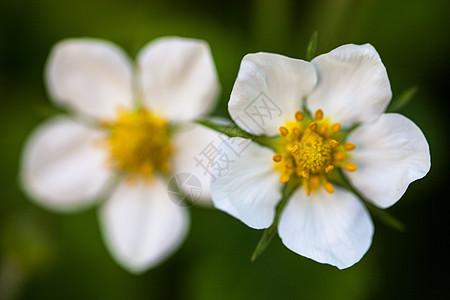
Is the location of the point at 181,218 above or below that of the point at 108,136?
below

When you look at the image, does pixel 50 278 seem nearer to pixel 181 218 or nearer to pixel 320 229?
pixel 181 218

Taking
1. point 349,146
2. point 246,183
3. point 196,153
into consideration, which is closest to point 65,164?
point 196,153

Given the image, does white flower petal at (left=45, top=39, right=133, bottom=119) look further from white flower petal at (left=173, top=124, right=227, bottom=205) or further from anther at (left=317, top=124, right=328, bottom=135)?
anther at (left=317, top=124, right=328, bottom=135)

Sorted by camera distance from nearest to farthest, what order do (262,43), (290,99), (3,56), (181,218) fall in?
(290,99)
(181,218)
(262,43)
(3,56)

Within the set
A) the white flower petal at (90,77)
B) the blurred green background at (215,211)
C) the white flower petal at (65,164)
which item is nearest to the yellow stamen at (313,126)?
the blurred green background at (215,211)

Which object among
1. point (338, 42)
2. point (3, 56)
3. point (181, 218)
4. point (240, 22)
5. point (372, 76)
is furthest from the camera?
point (3, 56)

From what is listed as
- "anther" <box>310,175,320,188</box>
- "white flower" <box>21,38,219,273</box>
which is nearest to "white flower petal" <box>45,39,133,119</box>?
"white flower" <box>21,38,219,273</box>

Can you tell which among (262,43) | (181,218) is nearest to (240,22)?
(262,43)
